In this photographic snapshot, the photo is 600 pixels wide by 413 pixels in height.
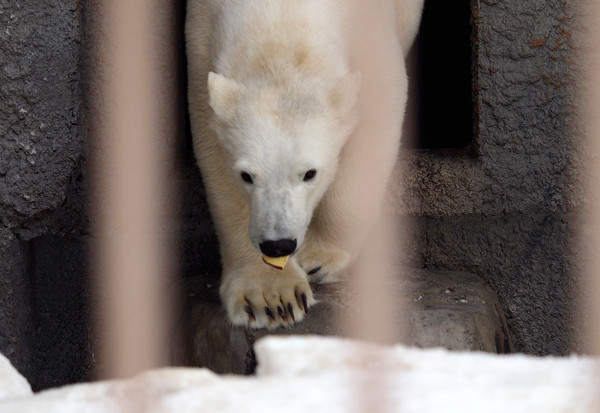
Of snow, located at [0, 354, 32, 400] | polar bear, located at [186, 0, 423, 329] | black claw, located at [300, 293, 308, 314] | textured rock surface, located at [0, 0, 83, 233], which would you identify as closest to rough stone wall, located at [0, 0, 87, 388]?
textured rock surface, located at [0, 0, 83, 233]

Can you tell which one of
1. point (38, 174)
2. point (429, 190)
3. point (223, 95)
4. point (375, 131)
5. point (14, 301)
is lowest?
point (14, 301)

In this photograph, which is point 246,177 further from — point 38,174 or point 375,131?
point 38,174

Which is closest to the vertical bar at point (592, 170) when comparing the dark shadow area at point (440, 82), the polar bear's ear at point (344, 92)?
the dark shadow area at point (440, 82)

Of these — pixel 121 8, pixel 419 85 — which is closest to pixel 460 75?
pixel 419 85

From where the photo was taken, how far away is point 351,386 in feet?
2.73

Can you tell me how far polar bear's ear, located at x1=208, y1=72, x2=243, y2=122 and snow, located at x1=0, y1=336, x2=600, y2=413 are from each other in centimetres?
117

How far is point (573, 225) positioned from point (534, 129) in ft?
1.06

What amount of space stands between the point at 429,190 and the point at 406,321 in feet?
2.08

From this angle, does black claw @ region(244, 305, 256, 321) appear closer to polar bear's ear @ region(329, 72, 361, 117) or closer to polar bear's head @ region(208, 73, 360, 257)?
polar bear's head @ region(208, 73, 360, 257)

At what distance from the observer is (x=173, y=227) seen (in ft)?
8.90

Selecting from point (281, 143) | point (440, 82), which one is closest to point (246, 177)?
point (281, 143)

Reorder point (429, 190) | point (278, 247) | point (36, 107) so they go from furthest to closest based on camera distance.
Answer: point (429, 190), point (36, 107), point (278, 247)

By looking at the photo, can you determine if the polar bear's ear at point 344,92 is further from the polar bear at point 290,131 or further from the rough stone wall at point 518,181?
the rough stone wall at point 518,181

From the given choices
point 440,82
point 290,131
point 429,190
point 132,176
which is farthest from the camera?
Answer: point 440,82
